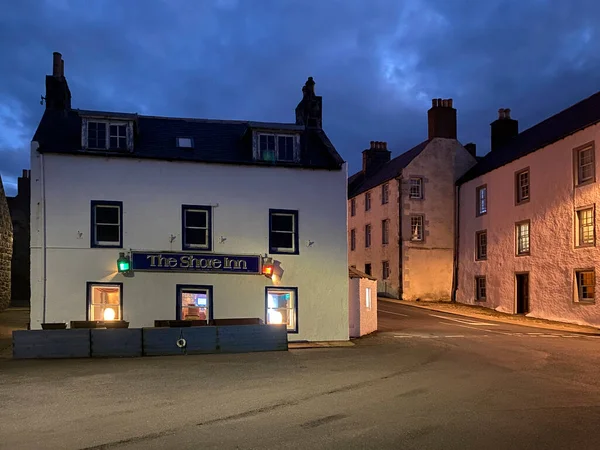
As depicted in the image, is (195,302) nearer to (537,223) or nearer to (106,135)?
(106,135)

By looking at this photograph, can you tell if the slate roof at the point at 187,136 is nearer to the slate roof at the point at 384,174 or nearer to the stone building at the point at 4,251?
the stone building at the point at 4,251

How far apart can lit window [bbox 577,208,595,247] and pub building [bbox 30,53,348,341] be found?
1336cm

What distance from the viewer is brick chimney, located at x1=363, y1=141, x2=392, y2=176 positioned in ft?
169

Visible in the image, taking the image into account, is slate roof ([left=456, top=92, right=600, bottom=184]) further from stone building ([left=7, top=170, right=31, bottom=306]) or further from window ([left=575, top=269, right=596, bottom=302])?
stone building ([left=7, top=170, right=31, bottom=306])

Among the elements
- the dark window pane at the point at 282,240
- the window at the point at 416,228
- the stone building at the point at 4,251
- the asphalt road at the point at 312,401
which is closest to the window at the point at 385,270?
the window at the point at 416,228

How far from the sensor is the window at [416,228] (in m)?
39.3

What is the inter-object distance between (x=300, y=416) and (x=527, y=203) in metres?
25.9

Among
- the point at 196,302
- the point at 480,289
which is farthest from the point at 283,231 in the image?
the point at 480,289

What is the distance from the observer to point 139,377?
40.3 ft

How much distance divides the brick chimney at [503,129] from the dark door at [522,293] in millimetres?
11743

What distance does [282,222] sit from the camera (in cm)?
2034

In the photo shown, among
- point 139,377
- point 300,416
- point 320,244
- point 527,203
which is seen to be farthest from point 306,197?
point 527,203

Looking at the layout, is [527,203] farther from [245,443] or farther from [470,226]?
[245,443]

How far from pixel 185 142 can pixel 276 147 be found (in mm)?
3477
